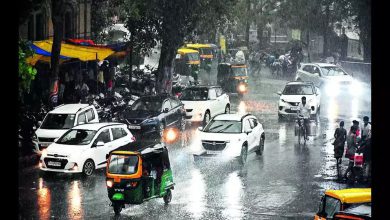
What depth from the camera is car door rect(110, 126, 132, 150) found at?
Result: 845 inches

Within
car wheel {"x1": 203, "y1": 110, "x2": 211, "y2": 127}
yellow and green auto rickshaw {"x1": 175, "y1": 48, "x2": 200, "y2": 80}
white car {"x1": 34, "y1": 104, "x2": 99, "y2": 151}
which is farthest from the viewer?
yellow and green auto rickshaw {"x1": 175, "y1": 48, "x2": 200, "y2": 80}

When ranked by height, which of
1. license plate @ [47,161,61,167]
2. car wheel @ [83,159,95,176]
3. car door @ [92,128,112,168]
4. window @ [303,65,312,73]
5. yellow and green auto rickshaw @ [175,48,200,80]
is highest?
yellow and green auto rickshaw @ [175,48,200,80]

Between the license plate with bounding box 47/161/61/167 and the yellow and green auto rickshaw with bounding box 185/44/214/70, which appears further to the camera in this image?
the yellow and green auto rickshaw with bounding box 185/44/214/70

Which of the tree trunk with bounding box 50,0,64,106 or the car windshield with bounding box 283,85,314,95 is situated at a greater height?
the tree trunk with bounding box 50,0,64,106

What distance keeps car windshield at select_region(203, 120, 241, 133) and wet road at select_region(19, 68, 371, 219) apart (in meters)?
1.01

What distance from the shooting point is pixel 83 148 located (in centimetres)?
2030

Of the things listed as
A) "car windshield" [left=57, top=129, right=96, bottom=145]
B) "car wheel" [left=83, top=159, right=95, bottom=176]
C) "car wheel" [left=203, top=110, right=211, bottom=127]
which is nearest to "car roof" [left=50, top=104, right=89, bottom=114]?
→ "car windshield" [left=57, top=129, right=96, bottom=145]

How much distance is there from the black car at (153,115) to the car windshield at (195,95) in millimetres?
1893

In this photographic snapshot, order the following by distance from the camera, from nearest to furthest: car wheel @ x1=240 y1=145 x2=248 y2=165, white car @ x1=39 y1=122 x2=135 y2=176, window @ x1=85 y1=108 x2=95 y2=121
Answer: white car @ x1=39 y1=122 x2=135 y2=176 < car wheel @ x1=240 y1=145 x2=248 y2=165 < window @ x1=85 y1=108 x2=95 y2=121

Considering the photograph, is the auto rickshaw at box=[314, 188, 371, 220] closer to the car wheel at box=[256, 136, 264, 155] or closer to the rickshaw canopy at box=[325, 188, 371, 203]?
the rickshaw canopy at box=[325, 188, 371, 203]

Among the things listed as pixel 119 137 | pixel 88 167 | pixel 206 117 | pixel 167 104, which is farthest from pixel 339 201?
pixel 206 117

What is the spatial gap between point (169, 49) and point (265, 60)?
27551 millimetres

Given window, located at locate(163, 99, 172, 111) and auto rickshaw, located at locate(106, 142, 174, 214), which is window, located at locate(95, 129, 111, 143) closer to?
auto rickshaw, located at locate(106, 142, 174, 214)

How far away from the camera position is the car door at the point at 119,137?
845 inches
